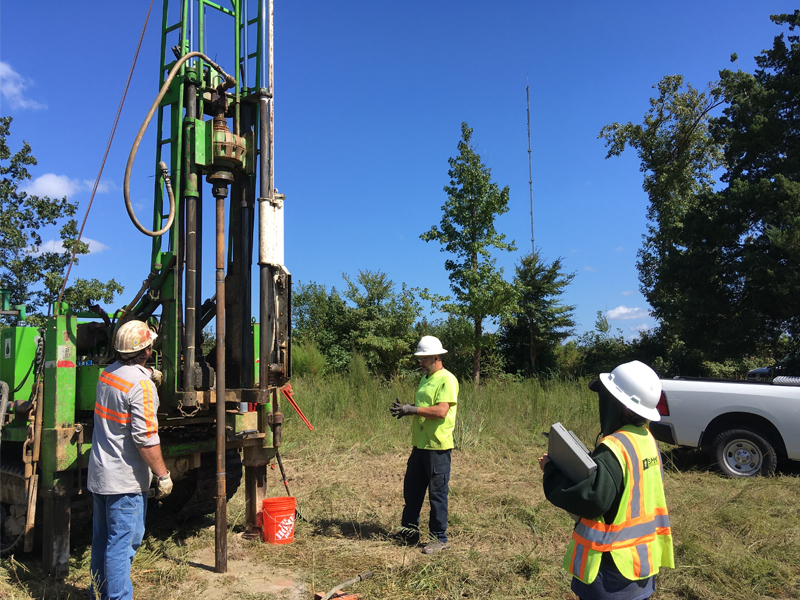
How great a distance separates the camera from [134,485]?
3.73 m

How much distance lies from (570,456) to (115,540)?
114 inches

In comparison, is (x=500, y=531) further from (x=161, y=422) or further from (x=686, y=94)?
(x=686, y=94)

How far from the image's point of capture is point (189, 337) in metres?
4.73

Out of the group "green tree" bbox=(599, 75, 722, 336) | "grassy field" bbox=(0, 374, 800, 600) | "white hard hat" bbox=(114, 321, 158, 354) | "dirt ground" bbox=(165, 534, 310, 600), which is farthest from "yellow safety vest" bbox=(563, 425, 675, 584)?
"green tree" bbox=(599, 75, 722, 336)

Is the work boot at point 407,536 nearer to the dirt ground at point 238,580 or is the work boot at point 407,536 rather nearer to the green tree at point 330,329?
the dirt ground at point 238,580

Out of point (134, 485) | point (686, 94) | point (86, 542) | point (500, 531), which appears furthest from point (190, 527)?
point (686, 94)

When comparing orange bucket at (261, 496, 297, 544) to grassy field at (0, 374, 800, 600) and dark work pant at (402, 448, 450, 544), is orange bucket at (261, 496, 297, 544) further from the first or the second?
dark work pant at (402, 448, 450, 544)

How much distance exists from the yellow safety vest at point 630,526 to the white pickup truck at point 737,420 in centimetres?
567

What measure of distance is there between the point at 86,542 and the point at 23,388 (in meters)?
1.60

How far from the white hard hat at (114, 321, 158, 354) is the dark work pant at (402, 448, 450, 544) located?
2.63 metres

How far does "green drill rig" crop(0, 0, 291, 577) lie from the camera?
463cm

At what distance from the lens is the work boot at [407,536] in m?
5.44

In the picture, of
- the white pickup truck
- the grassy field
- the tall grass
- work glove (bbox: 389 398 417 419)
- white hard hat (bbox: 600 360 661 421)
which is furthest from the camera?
the tall grass

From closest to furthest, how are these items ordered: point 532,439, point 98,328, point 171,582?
point 171,582, point 98,328, point 532,439
